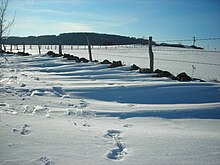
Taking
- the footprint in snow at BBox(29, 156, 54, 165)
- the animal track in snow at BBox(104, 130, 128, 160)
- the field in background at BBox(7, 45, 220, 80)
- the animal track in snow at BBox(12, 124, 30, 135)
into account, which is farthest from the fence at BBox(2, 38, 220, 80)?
the footprint in snow at BBox(29, 156, 54, 165)

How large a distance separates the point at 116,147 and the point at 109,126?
85 centimetres

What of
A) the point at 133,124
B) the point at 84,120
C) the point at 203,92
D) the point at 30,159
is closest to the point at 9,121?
the point at 84,120

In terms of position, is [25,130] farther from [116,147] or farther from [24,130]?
[116,147]

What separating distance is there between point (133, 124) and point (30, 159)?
1.83m

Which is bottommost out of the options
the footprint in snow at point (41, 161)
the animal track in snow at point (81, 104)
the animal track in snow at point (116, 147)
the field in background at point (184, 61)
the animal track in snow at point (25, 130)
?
the footprint in snow at point (41, 161)

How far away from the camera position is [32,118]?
13.3 ft

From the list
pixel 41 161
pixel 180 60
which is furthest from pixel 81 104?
pixel 180 60

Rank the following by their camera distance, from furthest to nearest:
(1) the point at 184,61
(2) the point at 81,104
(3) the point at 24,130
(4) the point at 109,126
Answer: (1) the point at 184,61
(2) the point at 81,104
(4) the point at 109,126
(3) the point at 24,130

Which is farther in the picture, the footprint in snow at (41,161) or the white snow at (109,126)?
the white snow at (109,126)

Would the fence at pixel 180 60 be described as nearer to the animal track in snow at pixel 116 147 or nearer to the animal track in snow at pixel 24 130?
the animal track in snow at pixel 116 147

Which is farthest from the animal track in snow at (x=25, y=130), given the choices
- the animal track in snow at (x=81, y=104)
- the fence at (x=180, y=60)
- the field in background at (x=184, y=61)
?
the fence at (x=180, y=60)

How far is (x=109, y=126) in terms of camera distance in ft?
12.3

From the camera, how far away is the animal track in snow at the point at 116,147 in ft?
8.78

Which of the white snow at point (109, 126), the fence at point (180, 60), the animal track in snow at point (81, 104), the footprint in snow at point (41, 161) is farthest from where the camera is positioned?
the fence at point (180, 60)
